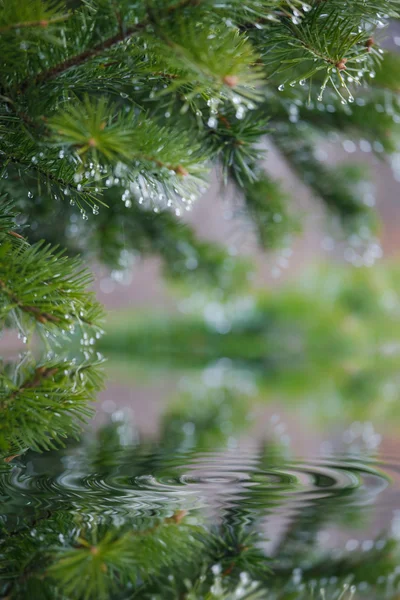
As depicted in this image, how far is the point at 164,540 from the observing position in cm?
25

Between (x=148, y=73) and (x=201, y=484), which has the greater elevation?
(x=148, y=73)

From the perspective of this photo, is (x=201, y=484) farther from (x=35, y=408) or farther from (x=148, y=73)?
(x=148, y=73)

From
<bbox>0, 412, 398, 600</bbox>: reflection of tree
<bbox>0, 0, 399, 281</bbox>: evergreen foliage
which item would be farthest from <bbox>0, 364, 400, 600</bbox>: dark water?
<bbox>0, 0, 399, 281</bbox>: evergreen foliage

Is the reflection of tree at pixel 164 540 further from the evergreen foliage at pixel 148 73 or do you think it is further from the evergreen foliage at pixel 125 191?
the evergreen foliage at pixel 148 73

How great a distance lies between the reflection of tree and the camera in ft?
0.69

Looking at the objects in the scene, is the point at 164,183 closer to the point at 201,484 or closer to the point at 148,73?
the point at 148,73

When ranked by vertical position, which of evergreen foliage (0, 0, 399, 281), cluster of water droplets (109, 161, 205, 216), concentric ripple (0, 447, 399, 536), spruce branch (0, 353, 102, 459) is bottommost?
concentric ripple (0, 447, 399, 536)

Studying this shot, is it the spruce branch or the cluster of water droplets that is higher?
the cluster of water droplets

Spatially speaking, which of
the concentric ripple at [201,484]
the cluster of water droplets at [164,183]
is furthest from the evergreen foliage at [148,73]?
the concentric ripple at [201,484]

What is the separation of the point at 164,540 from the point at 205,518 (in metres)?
0.03

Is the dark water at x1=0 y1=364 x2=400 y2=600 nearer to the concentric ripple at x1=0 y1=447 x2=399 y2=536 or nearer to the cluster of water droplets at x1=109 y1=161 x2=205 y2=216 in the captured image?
the concentric ripple at x1=0 y1=447 x2=399 y2=536

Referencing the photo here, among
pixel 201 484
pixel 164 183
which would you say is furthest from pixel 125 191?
pixel 201 484

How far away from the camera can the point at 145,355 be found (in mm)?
1462

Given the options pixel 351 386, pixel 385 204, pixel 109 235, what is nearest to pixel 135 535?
pixel 109 235
